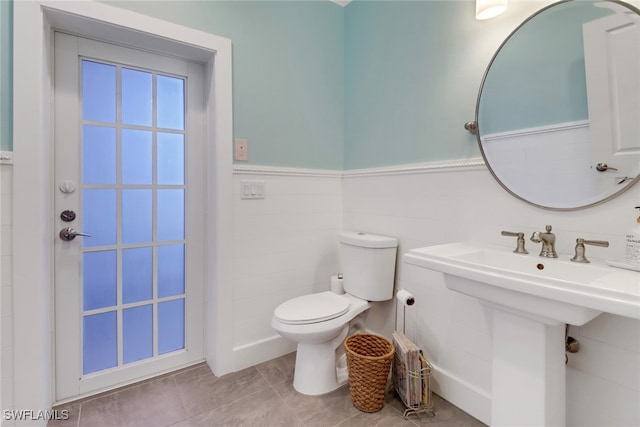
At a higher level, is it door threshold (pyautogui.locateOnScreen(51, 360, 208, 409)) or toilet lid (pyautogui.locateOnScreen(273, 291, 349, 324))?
toilet lid (pyautogui.locateOnScreen(273, 291, 349, 324))

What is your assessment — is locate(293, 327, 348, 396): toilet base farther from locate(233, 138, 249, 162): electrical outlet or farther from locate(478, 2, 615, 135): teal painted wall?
locate(478, 2, 615, 135): teal painted wall

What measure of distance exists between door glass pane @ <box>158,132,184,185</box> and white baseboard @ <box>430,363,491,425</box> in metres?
1.80

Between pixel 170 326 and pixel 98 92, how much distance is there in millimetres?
1347

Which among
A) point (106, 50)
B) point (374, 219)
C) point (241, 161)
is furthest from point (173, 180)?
point (374, 219)

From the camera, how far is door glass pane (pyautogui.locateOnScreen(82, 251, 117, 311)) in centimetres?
158

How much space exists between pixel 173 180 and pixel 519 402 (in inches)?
75.5

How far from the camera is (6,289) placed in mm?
1269

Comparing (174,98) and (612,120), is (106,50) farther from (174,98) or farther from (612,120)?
(612,120)

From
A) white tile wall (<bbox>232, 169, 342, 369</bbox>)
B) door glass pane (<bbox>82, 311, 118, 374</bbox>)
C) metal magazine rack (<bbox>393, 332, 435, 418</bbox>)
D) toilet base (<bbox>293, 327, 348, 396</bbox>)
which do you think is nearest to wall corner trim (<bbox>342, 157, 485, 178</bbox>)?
white tile wall (<bbox>232, 169, 342, 369</bbox>)

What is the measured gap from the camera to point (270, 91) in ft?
6.28

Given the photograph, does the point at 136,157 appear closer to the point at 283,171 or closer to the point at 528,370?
the point at 283,171

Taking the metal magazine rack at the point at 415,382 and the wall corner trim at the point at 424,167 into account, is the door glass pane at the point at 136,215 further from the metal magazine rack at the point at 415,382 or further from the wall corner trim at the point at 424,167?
the metal magazine rack at the point at 415,382

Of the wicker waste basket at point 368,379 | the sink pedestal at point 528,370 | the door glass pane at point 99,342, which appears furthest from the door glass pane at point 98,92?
the sink pedestal at point 528,370

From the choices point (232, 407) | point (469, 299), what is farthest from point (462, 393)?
point (232, 407)
